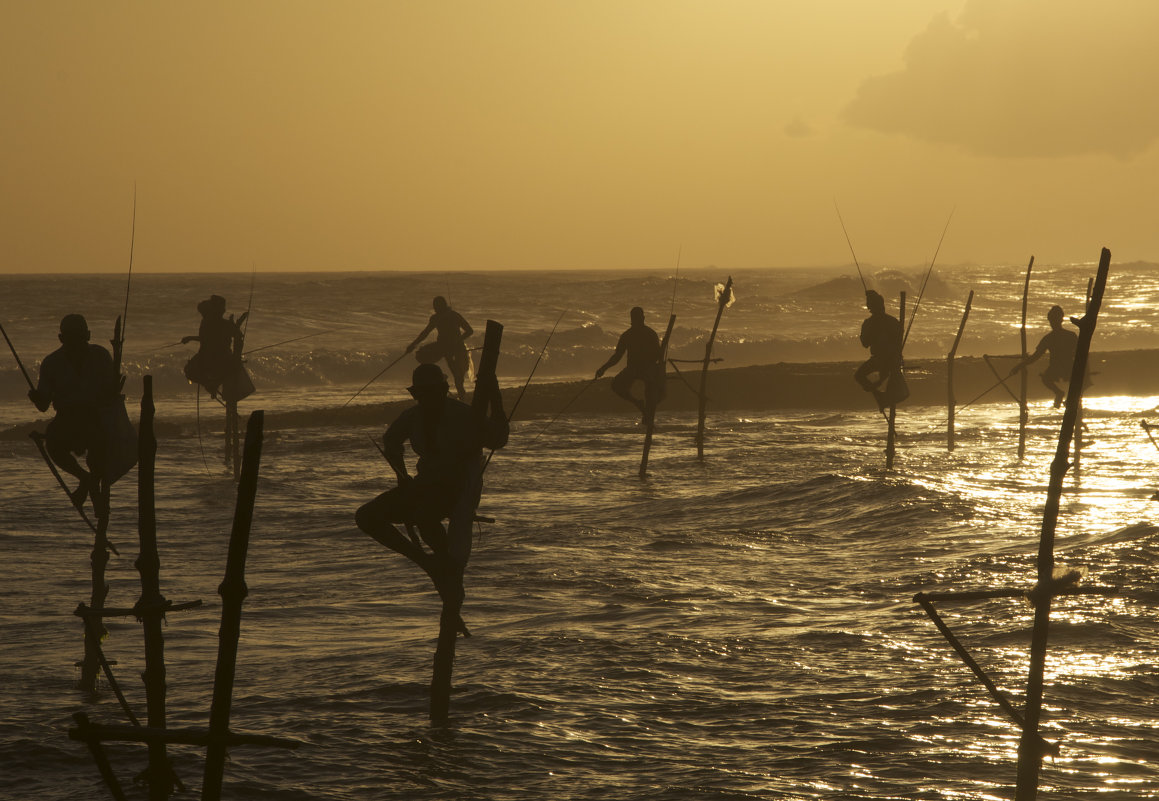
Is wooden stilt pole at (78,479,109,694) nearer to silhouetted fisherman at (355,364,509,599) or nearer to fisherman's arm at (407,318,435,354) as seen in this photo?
silhouetted fisherman at (355,364,509,599)

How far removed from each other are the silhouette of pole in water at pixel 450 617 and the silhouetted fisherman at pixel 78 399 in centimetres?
252

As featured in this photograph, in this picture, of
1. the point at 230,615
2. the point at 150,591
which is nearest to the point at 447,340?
the point at 150,591

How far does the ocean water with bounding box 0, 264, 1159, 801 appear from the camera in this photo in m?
6.71

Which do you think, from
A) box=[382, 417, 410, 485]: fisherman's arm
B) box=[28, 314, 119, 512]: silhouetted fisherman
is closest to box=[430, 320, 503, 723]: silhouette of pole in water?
box=[382, 417, 410, 485]: fisherman's arm

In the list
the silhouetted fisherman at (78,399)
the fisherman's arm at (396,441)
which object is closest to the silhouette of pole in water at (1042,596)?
the fisherman's arm at (396,441)

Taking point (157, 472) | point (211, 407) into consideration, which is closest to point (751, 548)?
point (157, 472)

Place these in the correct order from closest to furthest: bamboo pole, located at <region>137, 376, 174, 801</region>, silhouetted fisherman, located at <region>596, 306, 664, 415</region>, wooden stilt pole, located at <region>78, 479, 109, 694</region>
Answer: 1. bamboo pole, located at <region>137, 376, 174, 801</region>
2. wooden stilt pole, located at <region>78, 479, 109, 694</region>
3. silhouetted fisherman, located at <region>596, 306, 664, 415</region>

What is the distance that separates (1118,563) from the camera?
10.4 m

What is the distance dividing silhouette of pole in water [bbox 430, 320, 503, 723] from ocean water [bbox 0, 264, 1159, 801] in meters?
0.18

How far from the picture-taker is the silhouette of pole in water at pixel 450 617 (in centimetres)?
685

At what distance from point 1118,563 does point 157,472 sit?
13.1 m

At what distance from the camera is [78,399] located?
8.45m

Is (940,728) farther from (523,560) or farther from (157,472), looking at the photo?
(157,472)

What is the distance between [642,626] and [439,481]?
3.05 m
